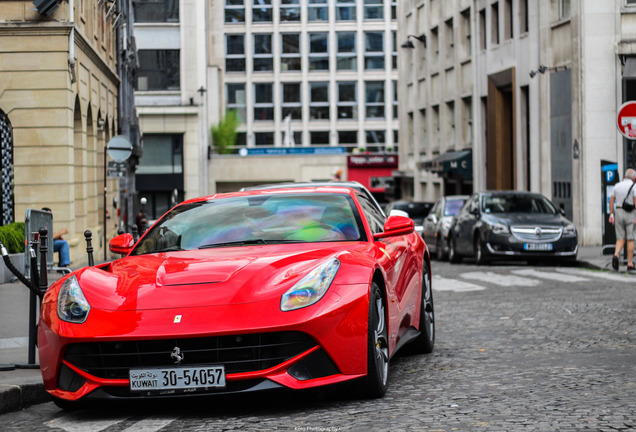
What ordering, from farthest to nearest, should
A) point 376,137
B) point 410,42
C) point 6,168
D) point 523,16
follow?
point 376,137 < point 410,42 < point 523,16 < point 6,168

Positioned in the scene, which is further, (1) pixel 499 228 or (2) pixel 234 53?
(2) pixel 234 53

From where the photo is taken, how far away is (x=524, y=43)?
3519cm

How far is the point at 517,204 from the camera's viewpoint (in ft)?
75.7

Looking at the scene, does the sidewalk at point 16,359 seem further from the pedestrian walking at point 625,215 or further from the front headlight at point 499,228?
the pedestrian walking at point 625,215

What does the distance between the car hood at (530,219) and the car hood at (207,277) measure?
51.0ft

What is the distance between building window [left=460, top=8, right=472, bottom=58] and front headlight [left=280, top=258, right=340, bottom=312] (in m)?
39.0

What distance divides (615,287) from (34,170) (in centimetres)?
1322

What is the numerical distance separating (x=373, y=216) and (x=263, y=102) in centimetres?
7503

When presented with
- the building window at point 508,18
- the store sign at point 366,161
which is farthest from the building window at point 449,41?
→ the store sign at point 366,161

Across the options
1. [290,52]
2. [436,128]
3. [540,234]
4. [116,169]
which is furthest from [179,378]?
[290,52]

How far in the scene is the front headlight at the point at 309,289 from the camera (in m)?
6.11

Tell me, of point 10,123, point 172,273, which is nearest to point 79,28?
point 10,123

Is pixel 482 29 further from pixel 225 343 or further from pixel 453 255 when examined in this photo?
pixel 225 343

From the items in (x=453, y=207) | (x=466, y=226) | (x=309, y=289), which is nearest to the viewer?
(x=309, y=289)
